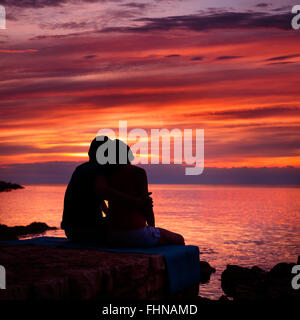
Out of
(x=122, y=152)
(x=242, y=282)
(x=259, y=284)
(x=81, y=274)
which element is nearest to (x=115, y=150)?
(x=122, y=152)

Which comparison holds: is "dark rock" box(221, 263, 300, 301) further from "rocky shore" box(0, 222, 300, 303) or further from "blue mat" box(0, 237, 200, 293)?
"rocky shore" box(0, 222, 300, 303)

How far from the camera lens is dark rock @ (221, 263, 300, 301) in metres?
17.3

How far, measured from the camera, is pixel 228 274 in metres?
23.1

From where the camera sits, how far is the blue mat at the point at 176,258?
6.16 metres

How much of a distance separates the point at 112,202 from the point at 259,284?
48.9 feet

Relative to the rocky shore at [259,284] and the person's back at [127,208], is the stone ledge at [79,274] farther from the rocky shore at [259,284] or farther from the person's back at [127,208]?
the rocky shore at [259,284]

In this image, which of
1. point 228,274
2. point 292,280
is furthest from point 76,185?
point 228,274

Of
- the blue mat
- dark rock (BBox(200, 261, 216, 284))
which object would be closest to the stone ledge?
the blue mat

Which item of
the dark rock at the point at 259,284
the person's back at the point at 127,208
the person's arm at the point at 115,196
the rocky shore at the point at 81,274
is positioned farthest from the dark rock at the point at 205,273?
the person's arm at the point at 115,196

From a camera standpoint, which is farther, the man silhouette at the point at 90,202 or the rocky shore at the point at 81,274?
the man silhouette at the point at 90,202

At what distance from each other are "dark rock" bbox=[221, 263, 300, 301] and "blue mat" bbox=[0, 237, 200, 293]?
9711 millimetres

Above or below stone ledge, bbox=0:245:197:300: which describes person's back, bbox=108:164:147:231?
above
